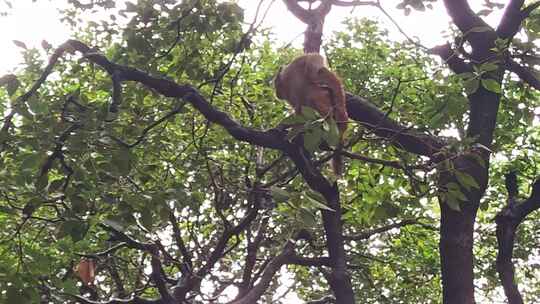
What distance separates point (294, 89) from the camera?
5227 mm

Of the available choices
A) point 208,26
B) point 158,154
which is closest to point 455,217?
point 208,26

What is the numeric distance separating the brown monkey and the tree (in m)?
0.15

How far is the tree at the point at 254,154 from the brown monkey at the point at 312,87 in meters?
0.15

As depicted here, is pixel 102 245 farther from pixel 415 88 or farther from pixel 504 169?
pixel 504 169

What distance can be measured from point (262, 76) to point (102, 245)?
2733mm

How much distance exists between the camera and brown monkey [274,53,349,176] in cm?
481

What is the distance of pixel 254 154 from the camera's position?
280 inches

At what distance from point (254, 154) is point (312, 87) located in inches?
85.8

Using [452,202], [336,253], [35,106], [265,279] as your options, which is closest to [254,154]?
[265,279]

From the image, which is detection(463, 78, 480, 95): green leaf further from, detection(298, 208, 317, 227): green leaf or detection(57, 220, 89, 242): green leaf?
detection(57, 220, 89, 242): green leaf

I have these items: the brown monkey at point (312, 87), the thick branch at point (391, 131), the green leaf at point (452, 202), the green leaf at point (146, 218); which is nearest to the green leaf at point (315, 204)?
the green leaf at point (146, 218)

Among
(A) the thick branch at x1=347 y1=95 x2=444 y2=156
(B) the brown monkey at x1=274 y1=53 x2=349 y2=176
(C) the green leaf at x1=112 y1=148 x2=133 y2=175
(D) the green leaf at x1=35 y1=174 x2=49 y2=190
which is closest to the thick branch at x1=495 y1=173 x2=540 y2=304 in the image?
(A) the thick branch at x1=347 y1=95 x2=444 y2=156

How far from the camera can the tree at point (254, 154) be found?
294 cm

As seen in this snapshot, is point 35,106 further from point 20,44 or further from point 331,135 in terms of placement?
point 331,135
